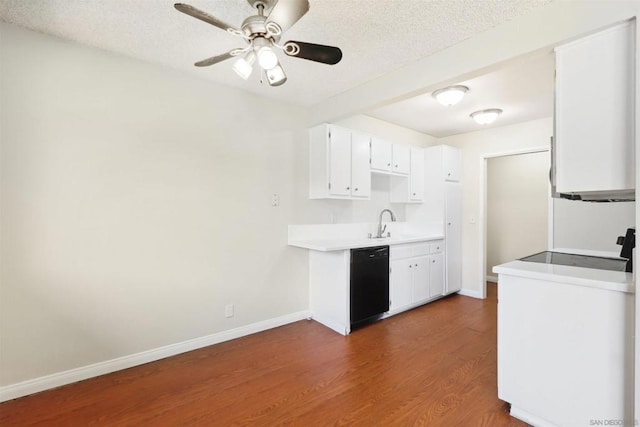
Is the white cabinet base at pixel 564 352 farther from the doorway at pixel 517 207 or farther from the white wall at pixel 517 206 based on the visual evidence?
the white wall at pixel 517 206

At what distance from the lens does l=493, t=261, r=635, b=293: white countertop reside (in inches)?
61.9

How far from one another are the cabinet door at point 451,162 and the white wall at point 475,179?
0.57 feet

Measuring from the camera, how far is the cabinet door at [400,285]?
12.0 ft

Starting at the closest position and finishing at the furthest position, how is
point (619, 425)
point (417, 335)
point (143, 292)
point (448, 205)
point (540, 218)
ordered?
point (619, 425)
point (143, 292)
point (417, 335)
point (448, 205)
point (540, 218)

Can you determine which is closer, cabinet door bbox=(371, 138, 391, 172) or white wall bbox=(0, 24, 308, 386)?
white wall bbox=(0, 24, 308, 386)

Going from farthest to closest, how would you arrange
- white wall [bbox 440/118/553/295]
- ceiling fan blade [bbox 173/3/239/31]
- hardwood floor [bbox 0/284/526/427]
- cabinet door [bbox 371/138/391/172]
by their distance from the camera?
white wall [bbox 440/118/553/295], cabinet door [bbox 371/138/391/172], hardwood floor [bbox 0/284/526/427], ceiling fan blade [bbox 173/3/239/31]

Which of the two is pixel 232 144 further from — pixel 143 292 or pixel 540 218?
pixel 540 218

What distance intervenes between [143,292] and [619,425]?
10.5 feet

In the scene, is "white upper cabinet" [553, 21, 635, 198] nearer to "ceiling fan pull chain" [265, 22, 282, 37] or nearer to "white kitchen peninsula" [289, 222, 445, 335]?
"ceiling fan pull chain" [265, 22, 282, 37]

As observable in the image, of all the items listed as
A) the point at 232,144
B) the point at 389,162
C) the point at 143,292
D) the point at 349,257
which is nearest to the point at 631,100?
the point at 349,257

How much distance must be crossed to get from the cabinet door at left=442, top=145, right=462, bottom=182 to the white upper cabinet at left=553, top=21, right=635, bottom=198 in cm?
265

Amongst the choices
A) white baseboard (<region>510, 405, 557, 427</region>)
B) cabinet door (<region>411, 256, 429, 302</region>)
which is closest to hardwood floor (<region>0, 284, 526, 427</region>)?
white baseboard (<region>510, 405, 557, 427</region>)

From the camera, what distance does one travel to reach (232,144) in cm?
307

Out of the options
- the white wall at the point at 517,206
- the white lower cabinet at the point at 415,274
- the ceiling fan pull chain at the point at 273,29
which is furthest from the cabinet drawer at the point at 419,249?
the ceiling fan pull chain at the point at 273,29
